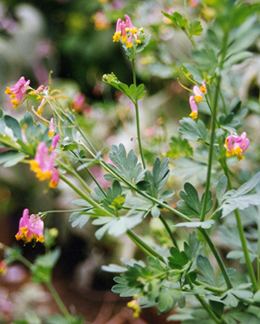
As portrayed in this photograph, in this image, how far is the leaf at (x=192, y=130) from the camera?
2.35 ft

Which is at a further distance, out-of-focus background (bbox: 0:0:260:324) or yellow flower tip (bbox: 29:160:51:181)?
out-of-focus background (bbox: 0:0:260:324)

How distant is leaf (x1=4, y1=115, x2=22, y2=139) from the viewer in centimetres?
56

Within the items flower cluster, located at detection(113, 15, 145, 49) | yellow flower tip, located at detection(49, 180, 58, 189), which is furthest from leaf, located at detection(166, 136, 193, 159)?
yellow flower tip, located at detection(49, 180, 58, 189)

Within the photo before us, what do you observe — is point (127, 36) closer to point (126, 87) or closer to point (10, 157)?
point (126, 87)

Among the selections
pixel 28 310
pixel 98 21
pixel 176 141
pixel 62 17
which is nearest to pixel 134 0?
pixel 98 21

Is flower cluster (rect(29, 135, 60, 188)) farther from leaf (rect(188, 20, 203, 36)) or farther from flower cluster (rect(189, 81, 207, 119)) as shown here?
leaf (rect(188, 20, 203, 36))

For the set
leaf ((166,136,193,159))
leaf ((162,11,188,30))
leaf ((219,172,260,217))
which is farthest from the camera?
leaf ((166,136,193,159))

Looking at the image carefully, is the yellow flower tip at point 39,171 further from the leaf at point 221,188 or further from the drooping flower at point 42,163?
the leaf at point 221,188

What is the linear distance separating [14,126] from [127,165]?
0.53 ft

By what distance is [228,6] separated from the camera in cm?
47

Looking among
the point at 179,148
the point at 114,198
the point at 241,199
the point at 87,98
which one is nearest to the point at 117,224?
the point at 114,198

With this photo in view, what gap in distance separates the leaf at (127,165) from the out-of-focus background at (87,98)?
0.64ft

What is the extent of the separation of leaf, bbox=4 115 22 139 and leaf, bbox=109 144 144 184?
0.48ft

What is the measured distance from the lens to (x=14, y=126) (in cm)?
57
